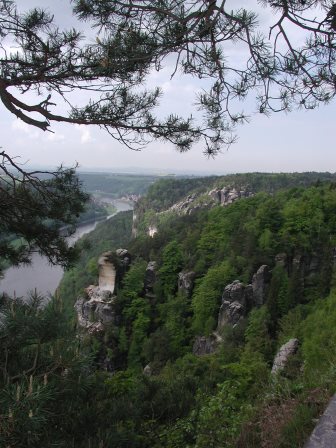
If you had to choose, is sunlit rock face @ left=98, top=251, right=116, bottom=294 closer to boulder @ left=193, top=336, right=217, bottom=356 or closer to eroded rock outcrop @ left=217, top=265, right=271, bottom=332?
boulder @ left=193, top=336, right=217, bottom=356

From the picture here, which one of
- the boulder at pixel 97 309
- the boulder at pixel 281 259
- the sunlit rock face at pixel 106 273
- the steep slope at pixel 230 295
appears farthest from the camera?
the sunlit rock face at pixel 106 273

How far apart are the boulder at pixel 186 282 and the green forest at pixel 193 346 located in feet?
0.36

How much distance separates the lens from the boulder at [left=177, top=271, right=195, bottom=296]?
30.3 metres

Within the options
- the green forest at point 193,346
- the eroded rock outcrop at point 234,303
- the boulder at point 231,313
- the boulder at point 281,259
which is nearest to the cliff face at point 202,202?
the green forest at point 193,346

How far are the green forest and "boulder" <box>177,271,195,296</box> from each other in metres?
0.11

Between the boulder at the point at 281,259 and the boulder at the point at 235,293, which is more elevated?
the boulder at the point at 281,259

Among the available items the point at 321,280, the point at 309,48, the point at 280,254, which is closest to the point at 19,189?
the point at 309,48

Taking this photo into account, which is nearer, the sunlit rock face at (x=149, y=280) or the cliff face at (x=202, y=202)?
the sunlit rock face at (x=149, y=280)

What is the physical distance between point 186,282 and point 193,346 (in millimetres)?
5766

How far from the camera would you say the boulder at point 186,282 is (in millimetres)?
30283

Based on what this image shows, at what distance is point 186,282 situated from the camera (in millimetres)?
30594

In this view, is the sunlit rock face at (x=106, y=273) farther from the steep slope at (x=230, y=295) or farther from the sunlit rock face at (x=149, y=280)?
the sunlit rock face at (x=149, y=280)

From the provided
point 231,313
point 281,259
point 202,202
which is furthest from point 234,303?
point 202,202

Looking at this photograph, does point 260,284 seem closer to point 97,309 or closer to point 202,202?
point 97,309
